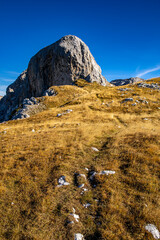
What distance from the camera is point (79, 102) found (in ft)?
158

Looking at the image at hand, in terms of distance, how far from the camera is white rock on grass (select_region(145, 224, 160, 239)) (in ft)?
17.9

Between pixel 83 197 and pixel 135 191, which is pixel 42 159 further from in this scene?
pixel 135 191

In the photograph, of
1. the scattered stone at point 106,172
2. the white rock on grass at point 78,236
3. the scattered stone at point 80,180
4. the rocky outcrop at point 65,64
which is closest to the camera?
the white rock on grass at point 78,236

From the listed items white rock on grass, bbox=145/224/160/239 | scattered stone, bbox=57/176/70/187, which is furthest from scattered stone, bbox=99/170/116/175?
white rock on grass, bbox=145/224/160/239

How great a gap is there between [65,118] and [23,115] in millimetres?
15541

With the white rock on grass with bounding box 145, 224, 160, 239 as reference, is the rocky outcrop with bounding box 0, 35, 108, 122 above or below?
above

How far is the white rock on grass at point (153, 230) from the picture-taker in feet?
17.9

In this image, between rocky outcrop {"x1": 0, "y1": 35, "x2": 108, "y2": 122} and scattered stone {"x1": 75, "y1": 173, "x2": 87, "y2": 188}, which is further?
rocky outcrop {"x1": 0, "y1": 35, "x2": 108, "y2": 122}

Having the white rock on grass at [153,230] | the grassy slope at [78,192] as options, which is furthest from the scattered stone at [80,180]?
the white rock on grass at [153,230]

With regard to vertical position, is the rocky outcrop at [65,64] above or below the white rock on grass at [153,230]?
above

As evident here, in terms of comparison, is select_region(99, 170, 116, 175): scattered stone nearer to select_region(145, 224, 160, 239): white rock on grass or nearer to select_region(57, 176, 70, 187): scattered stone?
select_region(57, 176, 70, 187): scattered stone

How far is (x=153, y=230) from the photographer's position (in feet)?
18.4

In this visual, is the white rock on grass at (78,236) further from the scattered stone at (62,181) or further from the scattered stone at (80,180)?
the scattered stone at (62,181)

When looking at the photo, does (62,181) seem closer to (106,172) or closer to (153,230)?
(106,172)
